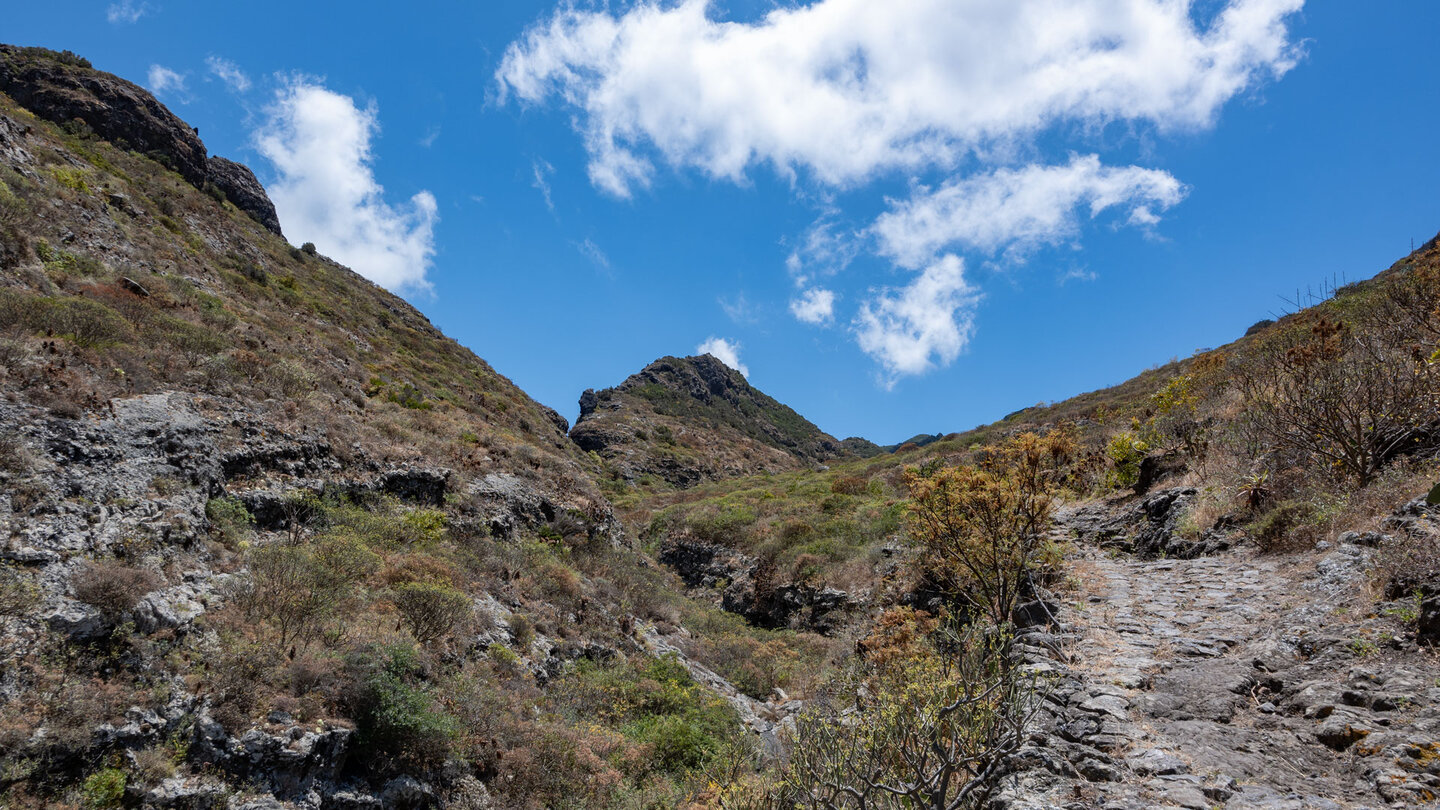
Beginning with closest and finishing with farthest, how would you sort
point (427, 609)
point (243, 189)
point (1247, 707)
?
point (1247, 707) → point (427, 609) → point (243, 189)

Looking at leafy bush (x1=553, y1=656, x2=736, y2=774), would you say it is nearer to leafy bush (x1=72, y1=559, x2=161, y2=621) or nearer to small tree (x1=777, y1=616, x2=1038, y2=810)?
small tree (x1=777, y1=616, x2=1038, y2=810)

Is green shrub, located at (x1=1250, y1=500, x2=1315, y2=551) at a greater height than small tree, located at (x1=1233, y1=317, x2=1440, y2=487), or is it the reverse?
small tree, located at (x1=1233, y1=317, x2=1440, y2=487)

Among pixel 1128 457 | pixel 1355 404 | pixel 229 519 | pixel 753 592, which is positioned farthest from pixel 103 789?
pixel 1128 457

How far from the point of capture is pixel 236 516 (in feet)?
29.6

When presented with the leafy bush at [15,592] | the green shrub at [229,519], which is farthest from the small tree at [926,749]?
the green shrub at [229,519]

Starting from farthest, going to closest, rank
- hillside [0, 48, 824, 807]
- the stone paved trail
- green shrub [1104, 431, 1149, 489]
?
green shrub [1104, 431, 1149, 489] → hillside [0, 48, 824, 807] → the stone paved trail

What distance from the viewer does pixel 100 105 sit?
28.7 metres

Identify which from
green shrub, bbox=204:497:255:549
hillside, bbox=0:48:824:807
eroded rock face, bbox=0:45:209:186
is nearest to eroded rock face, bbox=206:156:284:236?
eroded rock face, bbox=0:45:209:186

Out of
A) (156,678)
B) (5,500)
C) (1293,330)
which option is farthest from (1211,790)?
(1293,330)

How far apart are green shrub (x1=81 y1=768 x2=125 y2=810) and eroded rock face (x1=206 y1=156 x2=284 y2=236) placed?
142ft

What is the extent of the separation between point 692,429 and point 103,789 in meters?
59.2

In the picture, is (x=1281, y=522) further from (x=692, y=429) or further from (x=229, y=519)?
(x=692, y=429)

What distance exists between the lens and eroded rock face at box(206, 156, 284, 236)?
36.7 metres

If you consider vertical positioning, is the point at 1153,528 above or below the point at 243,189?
below
